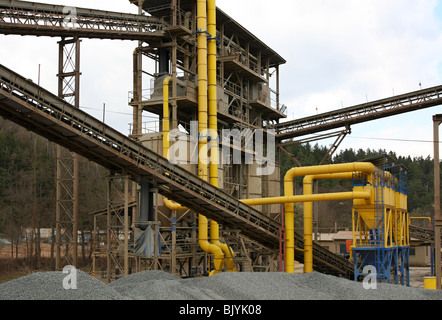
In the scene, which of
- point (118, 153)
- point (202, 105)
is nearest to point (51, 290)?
point (118, 153)

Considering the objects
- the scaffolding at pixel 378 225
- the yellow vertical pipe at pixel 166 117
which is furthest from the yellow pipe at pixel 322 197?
the yellow vertical pipe at pixel 166 117

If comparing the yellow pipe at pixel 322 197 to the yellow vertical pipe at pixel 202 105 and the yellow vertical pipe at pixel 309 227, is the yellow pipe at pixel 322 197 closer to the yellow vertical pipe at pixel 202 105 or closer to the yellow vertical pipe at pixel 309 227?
the yellow vertical pipe at pixel 309 227

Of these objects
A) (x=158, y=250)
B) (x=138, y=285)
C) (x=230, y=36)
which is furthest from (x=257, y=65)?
(x=138, y=285)

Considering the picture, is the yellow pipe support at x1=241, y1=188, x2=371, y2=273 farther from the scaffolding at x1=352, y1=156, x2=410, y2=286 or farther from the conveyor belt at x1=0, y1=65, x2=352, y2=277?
the scaffolding at x1=352, y1=156, x2=410, y2=286

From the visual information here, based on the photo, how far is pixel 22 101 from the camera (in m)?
17.0

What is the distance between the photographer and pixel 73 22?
2619 centimetres

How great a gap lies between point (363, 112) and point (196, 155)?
1344 centimetres

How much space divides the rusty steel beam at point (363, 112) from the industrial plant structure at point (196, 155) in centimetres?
8

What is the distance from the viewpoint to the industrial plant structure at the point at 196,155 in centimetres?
2070

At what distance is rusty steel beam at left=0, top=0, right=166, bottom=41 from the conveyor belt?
832 centimetres

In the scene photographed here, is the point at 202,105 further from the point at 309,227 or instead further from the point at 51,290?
the point at 51,290

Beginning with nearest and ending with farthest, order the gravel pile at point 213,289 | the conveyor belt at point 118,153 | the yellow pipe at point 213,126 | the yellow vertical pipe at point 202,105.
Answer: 1. the gravel pile at point 213,289
2. the conveyor belt at point 118,153
3. the yellow vertical pipe at point 202,105
4. the yellow pipe at point 213,126

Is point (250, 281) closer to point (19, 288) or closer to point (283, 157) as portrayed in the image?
point (19, 288)

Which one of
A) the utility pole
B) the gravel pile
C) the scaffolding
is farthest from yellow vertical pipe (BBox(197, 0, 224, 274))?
the utility pole
